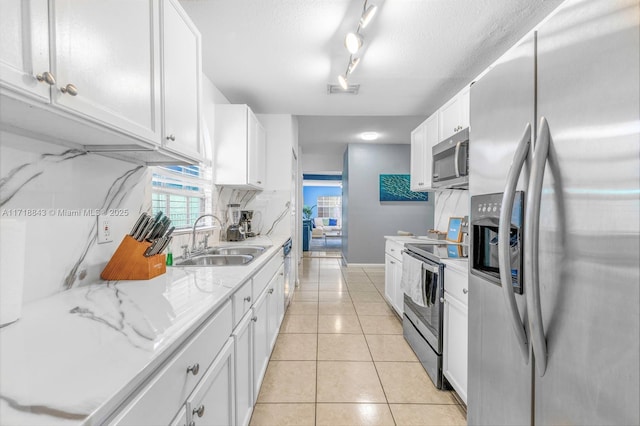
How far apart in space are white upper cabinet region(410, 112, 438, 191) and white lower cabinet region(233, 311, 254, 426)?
233 centimetres

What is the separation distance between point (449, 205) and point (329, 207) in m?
11.4

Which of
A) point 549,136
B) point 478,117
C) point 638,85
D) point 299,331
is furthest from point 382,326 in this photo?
point 638,85

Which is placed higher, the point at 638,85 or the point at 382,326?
the point at 638,85

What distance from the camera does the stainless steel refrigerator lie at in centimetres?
58

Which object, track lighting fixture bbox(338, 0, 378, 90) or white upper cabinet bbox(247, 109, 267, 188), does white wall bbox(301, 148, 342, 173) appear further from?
track lighting fixture bbox(338, 0, 378, 90)

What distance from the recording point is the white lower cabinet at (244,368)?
4.38 feet

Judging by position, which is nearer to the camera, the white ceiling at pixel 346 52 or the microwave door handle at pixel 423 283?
the white ceiling at pixel 346 52

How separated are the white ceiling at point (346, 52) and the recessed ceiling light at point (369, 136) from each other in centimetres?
175

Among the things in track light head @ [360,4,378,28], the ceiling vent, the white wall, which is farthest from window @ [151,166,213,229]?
the white wall

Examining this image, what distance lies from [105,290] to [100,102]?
712 mm

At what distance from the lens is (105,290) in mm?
1133

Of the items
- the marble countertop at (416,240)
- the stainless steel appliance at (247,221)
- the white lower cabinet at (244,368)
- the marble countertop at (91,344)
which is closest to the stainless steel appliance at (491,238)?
the marble countertop at (91,344)

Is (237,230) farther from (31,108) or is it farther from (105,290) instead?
(31,108)

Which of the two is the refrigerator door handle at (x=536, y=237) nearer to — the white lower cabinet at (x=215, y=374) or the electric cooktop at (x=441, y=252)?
the white lower cabinet at (x=215, y=374)
